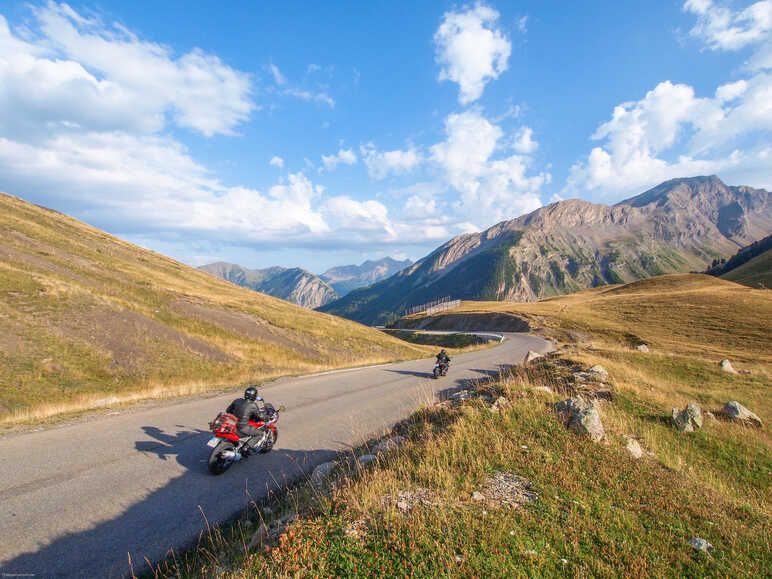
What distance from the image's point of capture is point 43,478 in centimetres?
621

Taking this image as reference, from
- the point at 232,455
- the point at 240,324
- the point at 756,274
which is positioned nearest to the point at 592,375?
the point at 232,455

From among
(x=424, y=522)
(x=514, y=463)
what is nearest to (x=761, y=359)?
(x=514, y=463)

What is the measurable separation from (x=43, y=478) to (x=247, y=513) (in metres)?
4.05

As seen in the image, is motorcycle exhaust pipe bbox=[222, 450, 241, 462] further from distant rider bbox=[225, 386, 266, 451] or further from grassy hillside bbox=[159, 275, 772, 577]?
grassy hillside bbox=[159, 275, 772, 577]

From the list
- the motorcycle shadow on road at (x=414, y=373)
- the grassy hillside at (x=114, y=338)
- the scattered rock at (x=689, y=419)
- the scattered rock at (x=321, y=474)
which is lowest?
the scattered rock at (x=689, y=419)

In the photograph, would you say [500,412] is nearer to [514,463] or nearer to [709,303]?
[514,463]

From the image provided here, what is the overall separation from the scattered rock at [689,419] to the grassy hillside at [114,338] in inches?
667

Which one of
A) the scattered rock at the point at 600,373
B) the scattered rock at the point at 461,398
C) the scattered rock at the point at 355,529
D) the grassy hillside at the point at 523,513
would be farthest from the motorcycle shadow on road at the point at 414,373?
the scattered rock at the point at 355,529

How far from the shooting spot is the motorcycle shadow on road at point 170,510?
14.6ft

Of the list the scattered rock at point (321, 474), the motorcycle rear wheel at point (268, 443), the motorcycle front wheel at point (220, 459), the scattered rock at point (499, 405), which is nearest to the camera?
the scattered rock at point (321, 474)

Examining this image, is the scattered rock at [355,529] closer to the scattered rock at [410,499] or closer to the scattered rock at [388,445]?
the scattered rock at [410,499]

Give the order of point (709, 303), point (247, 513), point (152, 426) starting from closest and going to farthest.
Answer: point (247, 513), point (152, 426), point (709, 303)

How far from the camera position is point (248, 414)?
26.1 ft

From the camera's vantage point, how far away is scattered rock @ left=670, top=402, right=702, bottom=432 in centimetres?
1035
